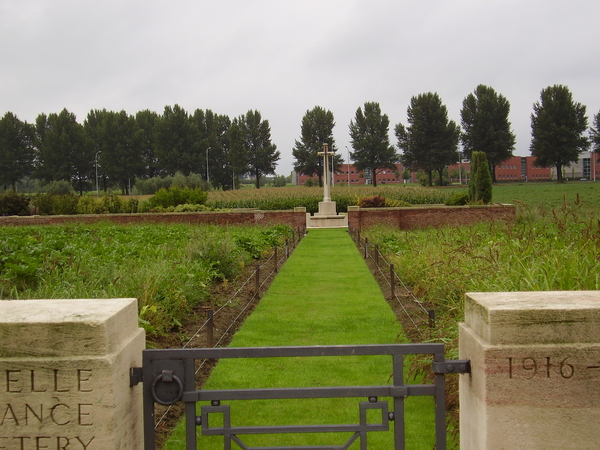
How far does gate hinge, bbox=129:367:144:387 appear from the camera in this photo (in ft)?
8.58

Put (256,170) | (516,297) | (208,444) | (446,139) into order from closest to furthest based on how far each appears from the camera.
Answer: (516,297)
(208,444)
(446,139)
(256,170)

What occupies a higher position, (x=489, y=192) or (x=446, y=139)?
(x=446, y=139)

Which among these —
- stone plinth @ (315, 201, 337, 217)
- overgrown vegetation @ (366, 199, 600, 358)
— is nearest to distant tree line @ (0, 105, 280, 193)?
stone plinth @ (315, 201, 337, 217)

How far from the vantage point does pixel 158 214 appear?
22.1 metres

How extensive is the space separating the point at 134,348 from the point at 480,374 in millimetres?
1593

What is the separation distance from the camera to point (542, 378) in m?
2.41

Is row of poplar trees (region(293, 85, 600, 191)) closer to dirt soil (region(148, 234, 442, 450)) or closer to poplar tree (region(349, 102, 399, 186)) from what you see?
poplar tree (region(349, 102, 399, 186))

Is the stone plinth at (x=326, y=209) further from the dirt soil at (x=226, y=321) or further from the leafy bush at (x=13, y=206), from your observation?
the dirt soil at (x=226, y=321)

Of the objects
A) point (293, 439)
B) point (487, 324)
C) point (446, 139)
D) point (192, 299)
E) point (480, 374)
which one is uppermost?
point (446, 139)

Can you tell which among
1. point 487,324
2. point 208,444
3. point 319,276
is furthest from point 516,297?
point 319,276

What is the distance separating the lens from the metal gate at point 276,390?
8.42 ft

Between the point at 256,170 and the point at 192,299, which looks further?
the point at 256,170

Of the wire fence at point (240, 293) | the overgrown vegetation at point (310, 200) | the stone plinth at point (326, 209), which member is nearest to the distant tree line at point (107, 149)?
the overgrown vegetation at point (310, 200)

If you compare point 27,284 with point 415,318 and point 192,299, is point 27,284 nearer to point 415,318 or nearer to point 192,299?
point 192,299
